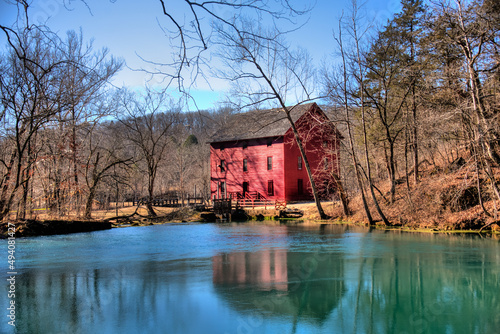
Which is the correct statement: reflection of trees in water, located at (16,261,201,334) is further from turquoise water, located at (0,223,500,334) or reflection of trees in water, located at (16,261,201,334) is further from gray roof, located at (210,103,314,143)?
gray roof, located at (210,103,314,143)

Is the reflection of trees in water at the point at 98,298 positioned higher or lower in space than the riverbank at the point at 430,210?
lower

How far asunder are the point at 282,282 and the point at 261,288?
0.71m

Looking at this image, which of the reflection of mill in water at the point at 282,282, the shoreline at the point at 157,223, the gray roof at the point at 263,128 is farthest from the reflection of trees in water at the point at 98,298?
the gray roof at the point at 263,128

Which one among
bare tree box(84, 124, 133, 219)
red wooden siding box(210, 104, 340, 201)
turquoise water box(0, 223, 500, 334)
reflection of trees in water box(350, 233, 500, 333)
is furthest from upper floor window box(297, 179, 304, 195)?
reflection of trees in water box(350, 233, 500, 333)

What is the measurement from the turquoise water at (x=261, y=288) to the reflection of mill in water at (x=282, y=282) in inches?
0.9

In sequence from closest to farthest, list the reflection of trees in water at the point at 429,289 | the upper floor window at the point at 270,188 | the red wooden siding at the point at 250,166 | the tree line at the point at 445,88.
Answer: the reflection of trees in water at the point at 429,289, the tree line at the point at 445,88, the red wooden siding at the point at 250,166, the upper floor window at the point at 270,188

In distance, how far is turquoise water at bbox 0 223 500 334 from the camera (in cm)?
723

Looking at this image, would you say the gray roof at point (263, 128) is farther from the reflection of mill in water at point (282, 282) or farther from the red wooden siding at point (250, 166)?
the reflection of mill in water at point (282, 282)

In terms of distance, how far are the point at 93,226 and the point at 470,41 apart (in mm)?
20345

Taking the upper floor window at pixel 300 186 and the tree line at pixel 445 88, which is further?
the upper floor window at pixel 300 186

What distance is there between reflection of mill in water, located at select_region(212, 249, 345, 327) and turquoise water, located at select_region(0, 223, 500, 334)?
Answer: 0.02 metres

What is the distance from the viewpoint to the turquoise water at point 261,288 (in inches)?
285

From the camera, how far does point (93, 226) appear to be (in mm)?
23469

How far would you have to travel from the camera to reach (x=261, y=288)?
31.0 feet
